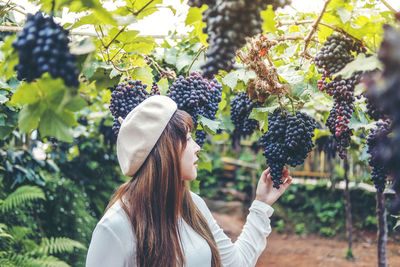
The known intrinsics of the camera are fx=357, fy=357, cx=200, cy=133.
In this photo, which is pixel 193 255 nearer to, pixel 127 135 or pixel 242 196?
pixel 127 135

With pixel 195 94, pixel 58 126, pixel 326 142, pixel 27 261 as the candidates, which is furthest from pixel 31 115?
pixel 27 261

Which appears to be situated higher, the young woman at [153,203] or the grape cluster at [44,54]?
the grape cluster at [44,54]

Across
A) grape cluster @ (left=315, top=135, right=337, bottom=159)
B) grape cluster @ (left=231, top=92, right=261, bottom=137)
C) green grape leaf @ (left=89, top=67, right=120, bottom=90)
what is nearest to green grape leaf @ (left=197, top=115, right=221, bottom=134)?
grape cluster @ (left=231, top=92, right=261, bottom=137)

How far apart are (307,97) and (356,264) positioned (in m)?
5.15

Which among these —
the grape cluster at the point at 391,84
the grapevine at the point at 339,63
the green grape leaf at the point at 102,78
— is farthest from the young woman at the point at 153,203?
the grape cluster at the point at 391,84

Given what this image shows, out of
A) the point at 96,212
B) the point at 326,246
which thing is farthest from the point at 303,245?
the point at 96,212

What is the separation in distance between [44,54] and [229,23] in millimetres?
400

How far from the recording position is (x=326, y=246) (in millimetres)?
6672

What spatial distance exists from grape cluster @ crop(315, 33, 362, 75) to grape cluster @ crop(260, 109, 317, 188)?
0.27m

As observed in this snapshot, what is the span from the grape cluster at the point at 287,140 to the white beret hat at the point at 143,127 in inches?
16.0

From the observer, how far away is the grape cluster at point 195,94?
1.46 m

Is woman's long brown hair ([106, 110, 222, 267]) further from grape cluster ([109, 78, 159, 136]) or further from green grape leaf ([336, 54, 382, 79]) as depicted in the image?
green grape leaf ([336, 54, 382, 79])

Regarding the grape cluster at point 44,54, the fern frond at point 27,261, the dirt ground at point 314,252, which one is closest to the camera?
the grape cluster at point 44,54

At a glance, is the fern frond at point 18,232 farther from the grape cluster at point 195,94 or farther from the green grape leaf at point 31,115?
the green grape leaf at point 31,115
